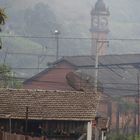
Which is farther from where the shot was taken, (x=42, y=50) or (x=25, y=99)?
(x=42, y=50)

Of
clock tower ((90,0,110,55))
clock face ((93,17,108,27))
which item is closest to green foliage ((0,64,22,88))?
clock tower ((90,0,110,55))

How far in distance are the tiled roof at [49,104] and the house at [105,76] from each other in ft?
96.2

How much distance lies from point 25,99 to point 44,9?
515 feet

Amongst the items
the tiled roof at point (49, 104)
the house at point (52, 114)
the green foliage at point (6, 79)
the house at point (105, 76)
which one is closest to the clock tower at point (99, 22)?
the house at point (105, 76)

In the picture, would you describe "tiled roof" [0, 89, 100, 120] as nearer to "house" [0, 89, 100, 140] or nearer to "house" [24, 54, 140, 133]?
"house" [0, 89, 100, 140]

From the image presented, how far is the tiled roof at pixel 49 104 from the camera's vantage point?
26328 millimetres

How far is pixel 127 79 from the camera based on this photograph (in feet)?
237

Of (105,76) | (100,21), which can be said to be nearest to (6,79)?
(105,76)

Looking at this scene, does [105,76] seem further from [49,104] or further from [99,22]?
[99,22]

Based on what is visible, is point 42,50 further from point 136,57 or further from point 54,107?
point 54,107

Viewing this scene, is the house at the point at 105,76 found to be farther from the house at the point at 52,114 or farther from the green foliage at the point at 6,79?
the house at the point at 52,114

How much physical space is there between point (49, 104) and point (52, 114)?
1023 millimetres

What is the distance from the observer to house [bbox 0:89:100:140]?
26.0m

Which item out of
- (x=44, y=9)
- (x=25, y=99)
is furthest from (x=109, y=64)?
(x=44, y=9)
